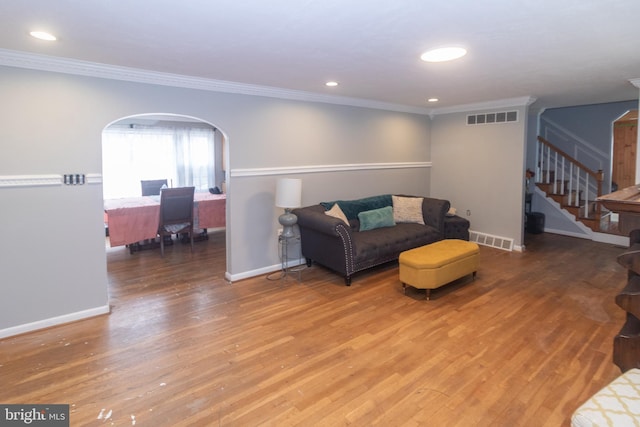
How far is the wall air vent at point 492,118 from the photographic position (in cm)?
546

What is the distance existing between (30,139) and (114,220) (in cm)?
228

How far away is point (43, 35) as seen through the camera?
2.46 metres

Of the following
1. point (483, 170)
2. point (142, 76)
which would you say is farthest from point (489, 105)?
point (142, 76)

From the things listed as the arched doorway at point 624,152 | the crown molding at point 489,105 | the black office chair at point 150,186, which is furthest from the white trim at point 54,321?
the arched doorway at point 624,152

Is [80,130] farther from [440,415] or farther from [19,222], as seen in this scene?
[440,415]

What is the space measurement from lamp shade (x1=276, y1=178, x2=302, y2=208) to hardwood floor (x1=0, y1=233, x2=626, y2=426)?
946 mm

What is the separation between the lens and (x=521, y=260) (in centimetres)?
511

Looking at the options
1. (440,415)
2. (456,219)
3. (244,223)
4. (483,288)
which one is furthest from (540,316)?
(244,223)

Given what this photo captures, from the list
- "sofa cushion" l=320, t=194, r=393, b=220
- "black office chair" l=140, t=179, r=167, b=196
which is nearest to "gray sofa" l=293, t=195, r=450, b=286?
"sofa cushion" l=320, t=194, r=393, b=220

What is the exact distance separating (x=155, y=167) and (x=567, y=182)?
316 inches

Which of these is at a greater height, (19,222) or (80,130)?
(80,130)

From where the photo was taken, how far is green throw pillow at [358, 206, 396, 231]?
4.93m

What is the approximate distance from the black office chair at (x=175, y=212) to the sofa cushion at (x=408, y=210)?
3.17 metres

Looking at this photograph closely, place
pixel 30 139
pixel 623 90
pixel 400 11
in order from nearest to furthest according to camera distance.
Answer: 1. pixel 400 11
2. pixel 30 139
3. pixel 623 90
